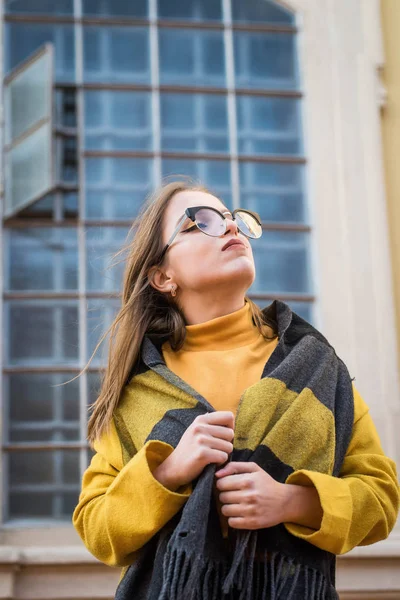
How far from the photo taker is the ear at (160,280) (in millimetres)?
1454

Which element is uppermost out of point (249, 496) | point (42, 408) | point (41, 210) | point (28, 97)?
point (28, 97)

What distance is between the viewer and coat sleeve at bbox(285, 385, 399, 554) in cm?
116

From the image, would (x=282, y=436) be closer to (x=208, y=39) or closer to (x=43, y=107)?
(x=43, y=107)

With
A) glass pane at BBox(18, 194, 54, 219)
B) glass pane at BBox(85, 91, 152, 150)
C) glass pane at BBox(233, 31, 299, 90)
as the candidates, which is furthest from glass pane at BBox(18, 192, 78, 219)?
glass pane at BBox(233, 31, 299, 90)

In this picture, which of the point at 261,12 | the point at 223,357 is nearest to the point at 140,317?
the point at 223,357

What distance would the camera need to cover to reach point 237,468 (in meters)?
1.16

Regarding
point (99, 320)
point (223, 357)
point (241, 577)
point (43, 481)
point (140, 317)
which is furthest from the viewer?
point (99, 320)

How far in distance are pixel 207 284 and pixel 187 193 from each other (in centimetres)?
22

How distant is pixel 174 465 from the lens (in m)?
1.19

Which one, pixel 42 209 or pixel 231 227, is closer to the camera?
pixel 231 227

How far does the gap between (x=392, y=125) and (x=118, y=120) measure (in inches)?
32.1

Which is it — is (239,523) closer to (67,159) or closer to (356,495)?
(356,495)

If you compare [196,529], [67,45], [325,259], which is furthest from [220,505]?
[67,45]

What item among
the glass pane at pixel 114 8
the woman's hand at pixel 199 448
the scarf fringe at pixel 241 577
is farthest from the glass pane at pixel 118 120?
the scarf fringe at pixel 241 577
